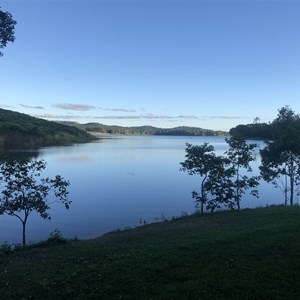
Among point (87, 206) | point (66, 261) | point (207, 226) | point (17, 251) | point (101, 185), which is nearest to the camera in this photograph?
point (66, 261)

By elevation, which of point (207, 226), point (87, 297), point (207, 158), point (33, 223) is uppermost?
point (207, 158)

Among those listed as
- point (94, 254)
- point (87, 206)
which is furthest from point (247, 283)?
point (87, 206)

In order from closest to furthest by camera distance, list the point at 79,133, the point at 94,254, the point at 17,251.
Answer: the point at 94,254 → the point at 17,251 → the point at 79,133

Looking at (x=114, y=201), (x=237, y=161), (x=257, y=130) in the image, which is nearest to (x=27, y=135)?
(x=114, y=201)

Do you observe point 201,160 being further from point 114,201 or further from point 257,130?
point 257,130

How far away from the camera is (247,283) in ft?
24.4

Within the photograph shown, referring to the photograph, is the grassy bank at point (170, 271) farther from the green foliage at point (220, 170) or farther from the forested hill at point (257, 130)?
the forested hill at point (257, 130)

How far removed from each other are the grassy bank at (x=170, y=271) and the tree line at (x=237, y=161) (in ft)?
35.0

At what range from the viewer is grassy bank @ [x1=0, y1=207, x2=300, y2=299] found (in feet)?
24.0

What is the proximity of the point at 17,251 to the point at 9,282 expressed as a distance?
18.5 ft

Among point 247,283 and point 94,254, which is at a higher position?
point 247,283

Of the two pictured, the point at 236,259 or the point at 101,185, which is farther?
the point at 101,185

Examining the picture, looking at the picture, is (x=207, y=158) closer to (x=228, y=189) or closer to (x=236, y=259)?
(x=228, y=189)

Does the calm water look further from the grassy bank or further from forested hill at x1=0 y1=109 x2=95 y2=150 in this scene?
forested hill at x1=0 y1=109 x2=95 y2=150
